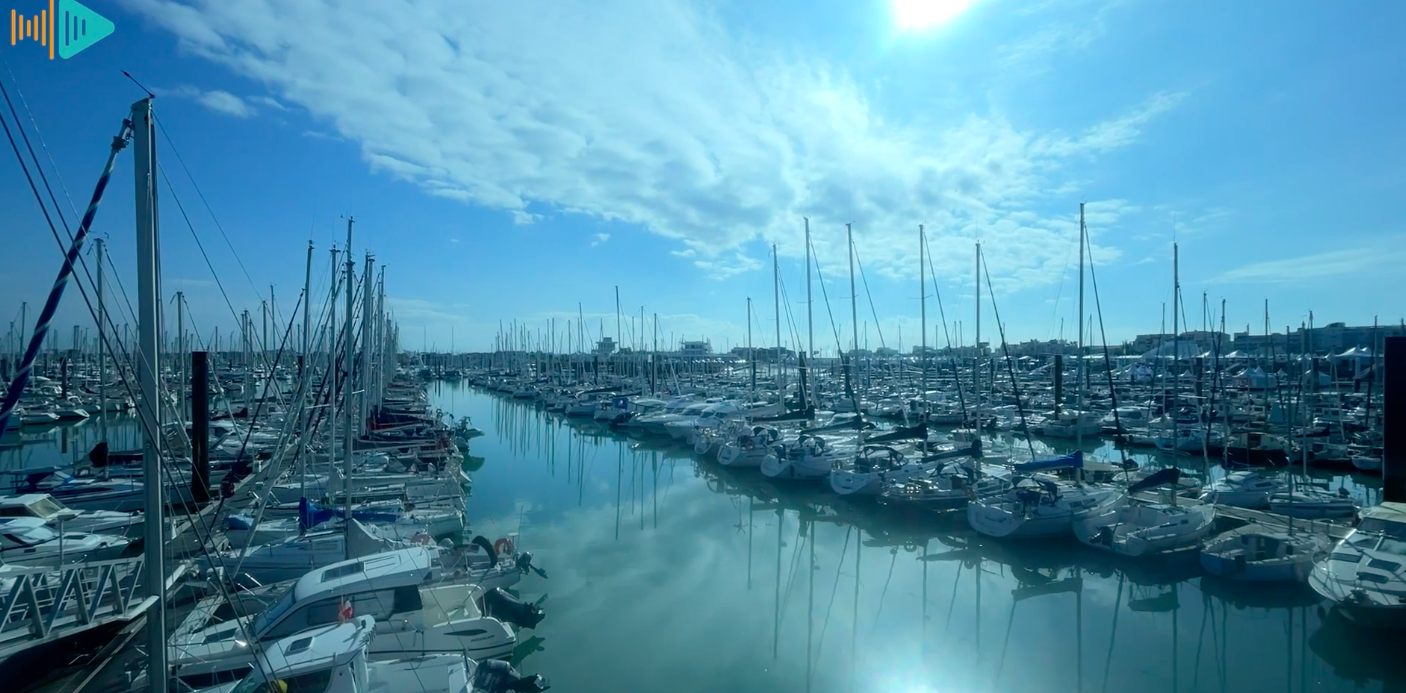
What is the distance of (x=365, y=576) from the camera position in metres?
11.2

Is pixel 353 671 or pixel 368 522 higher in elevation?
pixel 353 671

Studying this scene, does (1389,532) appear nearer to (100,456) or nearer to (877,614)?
(877,614)

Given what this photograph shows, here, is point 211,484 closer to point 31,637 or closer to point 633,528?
point 633,528

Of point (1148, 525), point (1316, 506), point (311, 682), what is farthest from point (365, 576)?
point (1316, 506)

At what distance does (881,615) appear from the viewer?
1616 cm

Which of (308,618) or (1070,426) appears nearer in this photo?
(308,618)

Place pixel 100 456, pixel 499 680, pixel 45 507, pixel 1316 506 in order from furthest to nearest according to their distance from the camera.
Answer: pixel 100 456 < pixel 1316 506 < pixel 45 507 < pixel 499 680

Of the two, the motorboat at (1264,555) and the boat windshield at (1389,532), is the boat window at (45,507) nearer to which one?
the motorboat at (1264,555)

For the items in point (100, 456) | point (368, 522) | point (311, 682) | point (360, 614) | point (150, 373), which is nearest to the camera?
point (150, 373)

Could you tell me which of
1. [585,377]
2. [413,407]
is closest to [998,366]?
[585,377]

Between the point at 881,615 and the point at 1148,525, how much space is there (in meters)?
9.06

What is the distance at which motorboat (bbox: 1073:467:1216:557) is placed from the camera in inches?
738

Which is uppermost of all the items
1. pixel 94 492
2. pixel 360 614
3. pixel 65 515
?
pixel 360 614

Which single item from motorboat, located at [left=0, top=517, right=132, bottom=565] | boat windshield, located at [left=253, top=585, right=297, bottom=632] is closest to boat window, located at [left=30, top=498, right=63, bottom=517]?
motorboat, located at [left=0, top=517, right=132, bottom=565]
